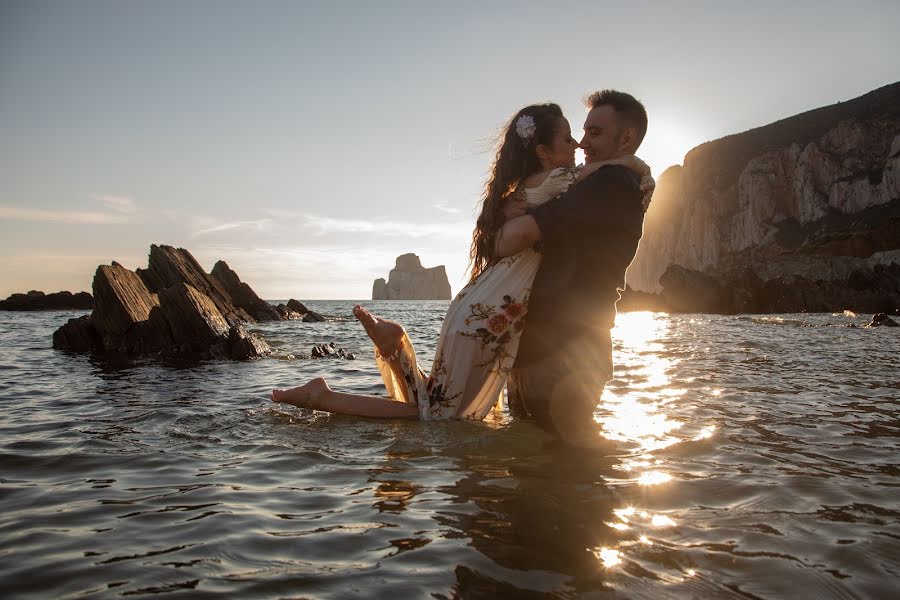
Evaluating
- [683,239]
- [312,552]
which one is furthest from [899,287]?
[683,239]

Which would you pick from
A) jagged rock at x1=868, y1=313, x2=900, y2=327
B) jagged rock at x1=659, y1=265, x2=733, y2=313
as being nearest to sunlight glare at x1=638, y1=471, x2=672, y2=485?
jagged rock at x1=868, y1=313, x2=900, y2=327

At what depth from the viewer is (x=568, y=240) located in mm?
3791

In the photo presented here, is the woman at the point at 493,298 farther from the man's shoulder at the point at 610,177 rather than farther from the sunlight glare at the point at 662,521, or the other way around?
the sunlight glare at the point at 662,521

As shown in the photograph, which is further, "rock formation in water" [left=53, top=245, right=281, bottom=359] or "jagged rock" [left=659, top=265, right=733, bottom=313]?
"jagged rock" [left=659, top=265, right=733, bottom=313]

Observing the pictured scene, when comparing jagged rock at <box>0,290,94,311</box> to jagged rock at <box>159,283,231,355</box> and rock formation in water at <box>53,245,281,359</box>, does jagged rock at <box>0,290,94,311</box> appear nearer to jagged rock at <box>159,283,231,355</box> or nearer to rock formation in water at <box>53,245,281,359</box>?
rock formation in water at <box>53,245,281,359</box>

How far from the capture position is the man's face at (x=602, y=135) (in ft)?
12.7

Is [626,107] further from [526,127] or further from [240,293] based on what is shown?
[240,293]

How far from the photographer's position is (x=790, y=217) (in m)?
74.1

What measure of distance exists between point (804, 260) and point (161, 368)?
57.3 metres

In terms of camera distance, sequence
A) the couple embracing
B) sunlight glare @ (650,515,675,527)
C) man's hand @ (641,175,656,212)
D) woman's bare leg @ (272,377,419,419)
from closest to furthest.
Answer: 1. sunlight glare @ (650,515,675,527)
2. the couple embracing
3. man's hand @ (641,175,656,212)
4. woman's bare leg @ (272,377,419,419)

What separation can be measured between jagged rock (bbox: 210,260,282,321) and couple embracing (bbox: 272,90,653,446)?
3041cm

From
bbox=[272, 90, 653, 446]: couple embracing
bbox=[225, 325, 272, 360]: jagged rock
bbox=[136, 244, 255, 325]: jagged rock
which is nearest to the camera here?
bbox=[272, 90, 653, 446]: couple embracing

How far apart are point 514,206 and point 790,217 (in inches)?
3236

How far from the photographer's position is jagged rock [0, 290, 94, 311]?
53.3m
